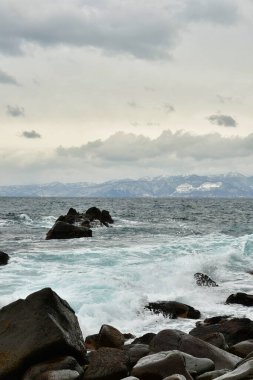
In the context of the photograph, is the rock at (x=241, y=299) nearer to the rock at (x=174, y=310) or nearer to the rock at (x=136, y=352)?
the rock at (x=174, y=310)

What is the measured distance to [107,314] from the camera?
13.8m

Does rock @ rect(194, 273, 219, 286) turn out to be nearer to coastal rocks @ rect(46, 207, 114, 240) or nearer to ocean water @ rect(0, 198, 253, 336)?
ocean water @ rect(0, 198, 253, 336)

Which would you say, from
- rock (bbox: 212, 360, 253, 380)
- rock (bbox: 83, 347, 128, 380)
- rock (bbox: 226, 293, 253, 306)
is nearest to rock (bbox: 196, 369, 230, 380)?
rock (bbox: 212, 360, 253, 380)

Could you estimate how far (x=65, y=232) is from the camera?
34406mm

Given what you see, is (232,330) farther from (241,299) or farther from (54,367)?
(54,367)

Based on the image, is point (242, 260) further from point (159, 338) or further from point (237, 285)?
point (159, 338)

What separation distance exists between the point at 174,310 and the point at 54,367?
7.12 m

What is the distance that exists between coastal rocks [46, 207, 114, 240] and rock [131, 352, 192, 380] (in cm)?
2666

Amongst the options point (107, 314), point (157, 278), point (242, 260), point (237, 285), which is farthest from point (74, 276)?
point (242, 260)

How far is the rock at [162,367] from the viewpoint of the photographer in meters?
7.49

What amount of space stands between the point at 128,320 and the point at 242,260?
14.6 metres

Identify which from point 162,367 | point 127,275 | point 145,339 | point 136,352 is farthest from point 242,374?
point 127,275

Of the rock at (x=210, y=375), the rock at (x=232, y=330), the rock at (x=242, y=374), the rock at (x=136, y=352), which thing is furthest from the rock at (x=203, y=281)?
the rock at (x=242, y=374)

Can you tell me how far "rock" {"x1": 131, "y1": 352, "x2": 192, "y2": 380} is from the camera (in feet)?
24.6
